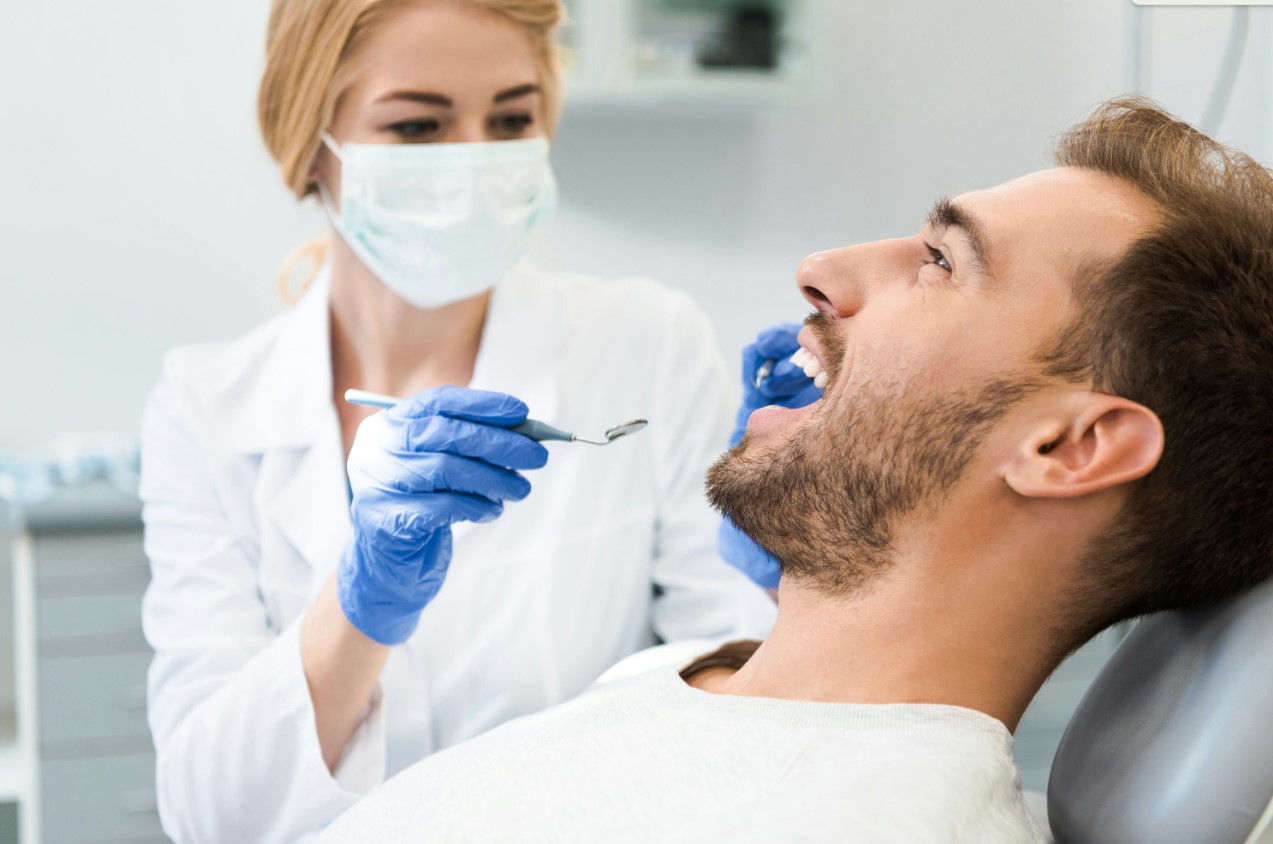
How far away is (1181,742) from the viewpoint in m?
0.94

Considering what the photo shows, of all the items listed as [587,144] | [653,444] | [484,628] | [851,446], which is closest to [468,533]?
[484,628]

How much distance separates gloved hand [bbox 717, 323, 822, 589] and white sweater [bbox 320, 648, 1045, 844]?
352 millimetres

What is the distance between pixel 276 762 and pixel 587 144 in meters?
2.28

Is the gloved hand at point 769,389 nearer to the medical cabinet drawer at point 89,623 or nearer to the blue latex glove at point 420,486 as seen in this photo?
the blue latex glove at point 420,486

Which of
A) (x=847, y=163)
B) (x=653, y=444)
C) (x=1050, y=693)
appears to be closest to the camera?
(x=653, y=444)

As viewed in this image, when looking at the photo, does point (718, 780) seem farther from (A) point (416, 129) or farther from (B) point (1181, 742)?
(A) point (416, 129)

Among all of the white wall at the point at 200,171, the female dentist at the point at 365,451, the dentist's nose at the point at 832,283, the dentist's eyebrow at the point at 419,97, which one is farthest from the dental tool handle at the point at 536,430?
the white wall at the point at 200,171

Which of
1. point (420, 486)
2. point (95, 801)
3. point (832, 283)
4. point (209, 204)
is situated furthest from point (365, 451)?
point (209, 204)

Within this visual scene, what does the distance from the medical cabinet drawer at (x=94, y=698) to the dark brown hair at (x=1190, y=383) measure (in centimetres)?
202

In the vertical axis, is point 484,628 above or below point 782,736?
below

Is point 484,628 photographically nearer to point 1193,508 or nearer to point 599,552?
point 599,552

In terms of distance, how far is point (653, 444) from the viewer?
1681mm

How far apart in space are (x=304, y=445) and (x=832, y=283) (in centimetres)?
78

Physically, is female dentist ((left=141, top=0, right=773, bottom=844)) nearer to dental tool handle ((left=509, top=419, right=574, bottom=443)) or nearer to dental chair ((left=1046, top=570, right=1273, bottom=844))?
dental tool handle ((left=509, top=419, right=574, bottom=443))
